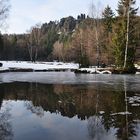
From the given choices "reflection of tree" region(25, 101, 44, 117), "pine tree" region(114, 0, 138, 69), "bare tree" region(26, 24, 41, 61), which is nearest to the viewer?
"reflection of tree" region(25, 101, 44, 117)

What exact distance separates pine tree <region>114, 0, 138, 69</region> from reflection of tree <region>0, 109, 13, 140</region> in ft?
107

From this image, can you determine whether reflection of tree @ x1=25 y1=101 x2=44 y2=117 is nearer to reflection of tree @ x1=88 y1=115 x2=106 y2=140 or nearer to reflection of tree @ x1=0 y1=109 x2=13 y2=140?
reflection of tree @ x1=0 y1=109 x2=13 y2=140

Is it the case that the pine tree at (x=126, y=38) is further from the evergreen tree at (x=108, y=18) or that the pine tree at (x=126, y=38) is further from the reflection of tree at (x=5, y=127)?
the reflection of tree at (x=5, y=127)

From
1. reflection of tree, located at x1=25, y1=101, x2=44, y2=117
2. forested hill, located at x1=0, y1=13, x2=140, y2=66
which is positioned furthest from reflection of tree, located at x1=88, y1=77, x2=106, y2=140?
forested hill, located at x1=0, y1=13, x2=140, y2=66

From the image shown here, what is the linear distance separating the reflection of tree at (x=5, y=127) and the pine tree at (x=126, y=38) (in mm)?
32536

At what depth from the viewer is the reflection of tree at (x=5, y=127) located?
8.40 m

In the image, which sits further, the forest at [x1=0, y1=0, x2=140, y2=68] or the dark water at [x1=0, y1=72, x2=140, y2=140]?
the forest at [x1=0, y1=0, x2=140, y2=68]

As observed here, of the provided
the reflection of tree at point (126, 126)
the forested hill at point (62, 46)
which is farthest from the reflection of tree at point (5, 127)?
the forested hill at point (62, 46)

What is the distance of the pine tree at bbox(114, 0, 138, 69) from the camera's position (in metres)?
44.3

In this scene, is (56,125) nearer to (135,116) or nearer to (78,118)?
(78,118)

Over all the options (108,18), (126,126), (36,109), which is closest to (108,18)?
(108,18)

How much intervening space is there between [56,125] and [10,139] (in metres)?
2.12

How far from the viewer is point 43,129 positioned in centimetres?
939

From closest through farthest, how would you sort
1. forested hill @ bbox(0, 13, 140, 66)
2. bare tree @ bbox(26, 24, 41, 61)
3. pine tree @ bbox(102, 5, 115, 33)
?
forested hill @ bbox(0, 13, 140, 66) → pine tree @ bbox(102, 5, 115, 33) → bare tree @ bbox(26, 24, 41, 61)
